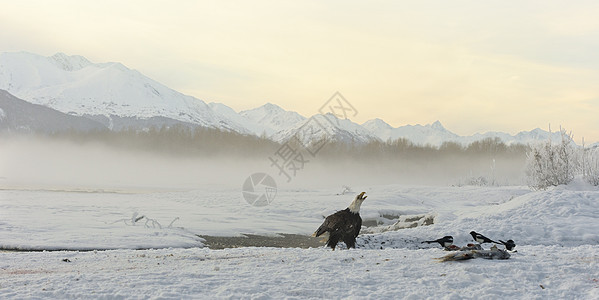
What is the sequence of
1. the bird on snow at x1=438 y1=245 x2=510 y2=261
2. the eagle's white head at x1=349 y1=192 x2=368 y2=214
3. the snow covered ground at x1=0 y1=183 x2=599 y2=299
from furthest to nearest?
the eagle's white head at x1=349 y1=192 x2=368 y2=214 < the bird on snow at x1=438 y1=245 x2=510 y2=261 < the snow covered ground at x1=0 y1=183 x2=599 y2=299

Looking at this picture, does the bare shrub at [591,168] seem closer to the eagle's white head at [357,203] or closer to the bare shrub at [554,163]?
the bare shrub at [554,163]

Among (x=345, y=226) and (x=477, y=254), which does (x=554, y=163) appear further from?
(x=477, y=254)

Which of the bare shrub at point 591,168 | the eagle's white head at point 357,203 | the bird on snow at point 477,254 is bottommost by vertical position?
the bird on snow at point 477,254

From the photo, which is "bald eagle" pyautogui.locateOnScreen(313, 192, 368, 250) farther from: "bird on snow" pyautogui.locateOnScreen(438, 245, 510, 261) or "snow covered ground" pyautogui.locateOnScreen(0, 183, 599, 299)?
"bird on snow" pyautogui.locateOnScreen(438, 245, 510, 261)

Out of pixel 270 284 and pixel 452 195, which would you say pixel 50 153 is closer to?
pixel 452 195

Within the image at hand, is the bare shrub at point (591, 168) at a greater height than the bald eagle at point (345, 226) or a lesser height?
greater

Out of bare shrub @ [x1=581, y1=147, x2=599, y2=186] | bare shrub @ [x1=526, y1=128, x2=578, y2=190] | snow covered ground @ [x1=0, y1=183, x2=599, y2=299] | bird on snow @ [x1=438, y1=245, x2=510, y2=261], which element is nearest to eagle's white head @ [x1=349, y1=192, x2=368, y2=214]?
snow covered ground @ [x1=0, y1=183, x2=599, y2=299]

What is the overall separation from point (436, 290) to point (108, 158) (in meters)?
121

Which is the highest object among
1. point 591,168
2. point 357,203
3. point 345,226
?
point 591,168

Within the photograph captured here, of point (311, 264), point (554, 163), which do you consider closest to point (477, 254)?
point (311, 264)

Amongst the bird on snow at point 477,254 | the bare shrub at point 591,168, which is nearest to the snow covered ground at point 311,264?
the bird on snow at point 477,254

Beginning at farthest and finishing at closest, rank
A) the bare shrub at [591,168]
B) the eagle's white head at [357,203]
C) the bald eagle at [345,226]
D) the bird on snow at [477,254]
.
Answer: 1. the bare shrub at [591,168]
2. the bald eagle at [345,226]
3. the eagle's white head at [357,203]
4. the bird on snow at [477,254]

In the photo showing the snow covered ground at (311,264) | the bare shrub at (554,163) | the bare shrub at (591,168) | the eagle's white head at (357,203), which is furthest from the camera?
the bare shrub at (554,163)

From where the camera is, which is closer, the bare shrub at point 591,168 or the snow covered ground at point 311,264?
the snow covered ground at point 311,264
